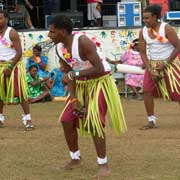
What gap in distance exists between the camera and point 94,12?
656 inches

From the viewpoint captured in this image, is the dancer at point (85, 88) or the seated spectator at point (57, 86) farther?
the seated spectator at point (57, 86)

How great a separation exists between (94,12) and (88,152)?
398 inches

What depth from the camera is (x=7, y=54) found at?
27.7 feet

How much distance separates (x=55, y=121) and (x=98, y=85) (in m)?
3.57

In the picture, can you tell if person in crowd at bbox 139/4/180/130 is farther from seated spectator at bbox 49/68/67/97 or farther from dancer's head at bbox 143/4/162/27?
seated spectator at bbox 49/68/67/97

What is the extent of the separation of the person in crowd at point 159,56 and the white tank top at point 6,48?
1.73 metres

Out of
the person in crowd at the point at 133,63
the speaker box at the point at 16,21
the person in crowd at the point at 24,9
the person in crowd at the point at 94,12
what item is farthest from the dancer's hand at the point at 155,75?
the person in crowd at the point at 94,12

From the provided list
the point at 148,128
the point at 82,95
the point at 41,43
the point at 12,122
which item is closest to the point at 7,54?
the point at 12,122

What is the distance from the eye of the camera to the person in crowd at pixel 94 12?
54.7 ft

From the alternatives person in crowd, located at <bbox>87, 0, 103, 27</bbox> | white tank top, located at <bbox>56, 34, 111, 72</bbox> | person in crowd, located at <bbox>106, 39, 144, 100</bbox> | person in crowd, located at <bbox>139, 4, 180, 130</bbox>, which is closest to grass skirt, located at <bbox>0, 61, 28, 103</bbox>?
person in crowd, located at <bbox>139, 4, 180, 130</bbox>

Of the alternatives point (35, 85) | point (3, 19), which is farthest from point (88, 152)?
point (35, 85)

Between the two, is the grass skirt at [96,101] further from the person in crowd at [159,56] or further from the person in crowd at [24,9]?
the person in crowd at [24,9]

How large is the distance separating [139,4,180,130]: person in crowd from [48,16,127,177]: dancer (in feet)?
7.68

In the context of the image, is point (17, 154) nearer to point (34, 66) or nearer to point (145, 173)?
point (145, 173)
